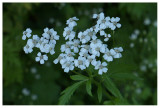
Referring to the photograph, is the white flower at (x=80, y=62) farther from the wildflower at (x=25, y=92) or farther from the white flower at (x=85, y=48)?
the wildflower at (x=25, y=92)

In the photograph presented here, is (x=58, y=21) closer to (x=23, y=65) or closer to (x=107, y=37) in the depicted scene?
(x=23, y=65)

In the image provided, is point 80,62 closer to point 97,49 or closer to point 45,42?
point 97,49

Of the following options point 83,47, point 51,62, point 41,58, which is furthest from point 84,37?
point 51,62

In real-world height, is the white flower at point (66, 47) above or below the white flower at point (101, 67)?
above

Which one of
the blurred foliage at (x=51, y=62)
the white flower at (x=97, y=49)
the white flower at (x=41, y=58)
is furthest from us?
the blurred foliage at (x=51, y=62)

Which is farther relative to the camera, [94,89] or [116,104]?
[94,89]

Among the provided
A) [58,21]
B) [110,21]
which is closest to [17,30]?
[58,21]


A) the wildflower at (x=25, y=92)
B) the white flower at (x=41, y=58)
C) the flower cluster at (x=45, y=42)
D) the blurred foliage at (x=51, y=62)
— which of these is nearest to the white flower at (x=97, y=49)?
the flower cluster at (x=45, y=42)

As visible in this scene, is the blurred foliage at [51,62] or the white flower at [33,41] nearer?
the white flower at [33,41]

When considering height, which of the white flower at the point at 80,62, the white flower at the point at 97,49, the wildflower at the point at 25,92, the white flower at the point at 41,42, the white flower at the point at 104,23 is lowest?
the wildflower at the point at 25,92
